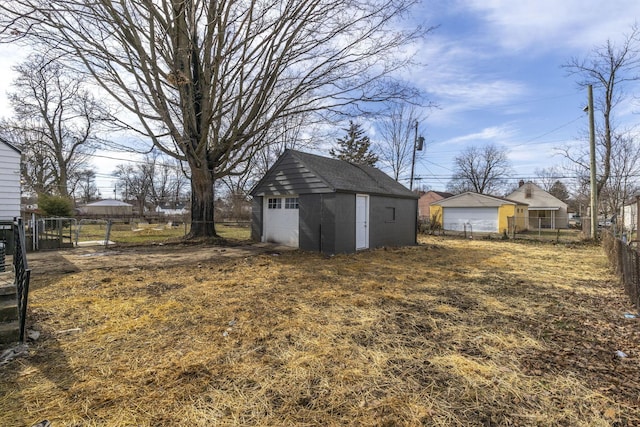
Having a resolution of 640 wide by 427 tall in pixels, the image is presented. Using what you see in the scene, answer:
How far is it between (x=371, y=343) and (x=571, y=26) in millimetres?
11499

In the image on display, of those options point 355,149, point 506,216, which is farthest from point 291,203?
point 355,149

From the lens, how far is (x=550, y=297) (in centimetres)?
557

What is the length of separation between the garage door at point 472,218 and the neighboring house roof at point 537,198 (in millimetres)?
13679

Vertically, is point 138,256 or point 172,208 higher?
point 172,208

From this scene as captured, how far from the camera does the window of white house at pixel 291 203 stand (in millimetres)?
11983

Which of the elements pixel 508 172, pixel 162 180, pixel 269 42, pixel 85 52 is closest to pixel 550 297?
pixel 269 42

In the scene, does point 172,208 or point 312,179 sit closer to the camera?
point 312,179

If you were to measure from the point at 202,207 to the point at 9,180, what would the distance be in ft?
18.5

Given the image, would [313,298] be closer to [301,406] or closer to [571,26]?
[301,406]

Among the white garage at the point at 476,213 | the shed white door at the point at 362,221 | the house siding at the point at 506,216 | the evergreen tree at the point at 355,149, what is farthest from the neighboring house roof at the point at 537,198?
the shed white door at the point at 362,221

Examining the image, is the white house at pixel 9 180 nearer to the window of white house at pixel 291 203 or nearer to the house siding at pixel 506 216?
the window of white house at pixel 291 203

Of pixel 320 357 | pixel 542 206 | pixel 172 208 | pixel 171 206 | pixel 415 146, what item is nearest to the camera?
pixel 320 357

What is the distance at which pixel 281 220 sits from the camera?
12609 millimetres

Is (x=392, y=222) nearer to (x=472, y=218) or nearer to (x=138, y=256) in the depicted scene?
(x=138, y=256)
